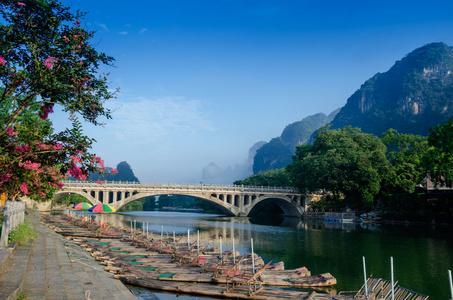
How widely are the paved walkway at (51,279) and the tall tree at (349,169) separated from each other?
60.0m

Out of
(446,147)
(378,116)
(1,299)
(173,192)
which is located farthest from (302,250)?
(378,116)

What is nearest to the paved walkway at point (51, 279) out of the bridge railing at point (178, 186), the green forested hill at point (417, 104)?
the bridge railing at point (178, 186)

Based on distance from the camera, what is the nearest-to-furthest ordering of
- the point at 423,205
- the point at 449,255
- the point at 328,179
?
the point at 449,255 < the point at 423,205 < the point at 328,179

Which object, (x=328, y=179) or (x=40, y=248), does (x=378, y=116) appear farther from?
(x=40, y=248)

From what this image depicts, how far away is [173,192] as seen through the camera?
76.0 metres

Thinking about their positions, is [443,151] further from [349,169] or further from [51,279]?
[51,279]

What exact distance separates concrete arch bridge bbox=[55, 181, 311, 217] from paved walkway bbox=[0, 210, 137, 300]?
186ft

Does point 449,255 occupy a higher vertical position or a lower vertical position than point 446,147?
lower

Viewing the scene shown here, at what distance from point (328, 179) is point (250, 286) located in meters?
59.1

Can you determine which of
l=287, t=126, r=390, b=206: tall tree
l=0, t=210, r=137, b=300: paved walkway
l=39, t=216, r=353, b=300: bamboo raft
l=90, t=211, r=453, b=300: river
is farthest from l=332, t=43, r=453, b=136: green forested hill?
l=0, t=210, r=137, b=300: paved walkway

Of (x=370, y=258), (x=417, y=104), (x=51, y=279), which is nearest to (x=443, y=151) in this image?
(x=370, y=258)

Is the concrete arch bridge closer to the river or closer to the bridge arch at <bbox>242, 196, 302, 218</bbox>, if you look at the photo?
the bridge arch at <bbox>242, 196, 302, 218</bbox>

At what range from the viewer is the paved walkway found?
9.72 m

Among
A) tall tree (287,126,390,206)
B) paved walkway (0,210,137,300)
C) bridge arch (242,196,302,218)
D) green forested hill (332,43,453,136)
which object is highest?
green forested hill (332,43,453,136)
